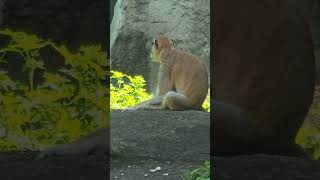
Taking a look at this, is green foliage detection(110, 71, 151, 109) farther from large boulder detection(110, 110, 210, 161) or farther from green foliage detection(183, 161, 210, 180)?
green foliage detection(183, 161, 210, 180)

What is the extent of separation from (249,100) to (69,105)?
1.10m

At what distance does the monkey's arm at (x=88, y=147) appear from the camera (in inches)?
117

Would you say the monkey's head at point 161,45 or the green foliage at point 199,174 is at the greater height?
the monkey's head at point 161,45

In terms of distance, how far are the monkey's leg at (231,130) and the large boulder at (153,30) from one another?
4.78 meters

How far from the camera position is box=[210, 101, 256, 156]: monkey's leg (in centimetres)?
268

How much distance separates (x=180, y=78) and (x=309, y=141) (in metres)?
3.28

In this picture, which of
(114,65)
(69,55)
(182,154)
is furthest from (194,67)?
(69,55)

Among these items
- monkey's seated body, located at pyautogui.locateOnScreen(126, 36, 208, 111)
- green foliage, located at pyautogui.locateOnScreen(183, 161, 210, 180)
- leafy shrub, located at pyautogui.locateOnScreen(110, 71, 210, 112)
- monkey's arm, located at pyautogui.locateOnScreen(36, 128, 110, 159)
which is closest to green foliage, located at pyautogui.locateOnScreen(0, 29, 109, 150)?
monkey's arm, located at pyautogui.locateOnScreen(36, 128, 110, 159)

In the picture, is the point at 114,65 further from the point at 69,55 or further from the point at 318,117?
the point at 318,117

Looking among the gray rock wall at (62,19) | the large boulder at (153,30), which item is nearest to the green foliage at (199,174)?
the gray rock wall at (62,19)

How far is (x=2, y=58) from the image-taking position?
3332mm

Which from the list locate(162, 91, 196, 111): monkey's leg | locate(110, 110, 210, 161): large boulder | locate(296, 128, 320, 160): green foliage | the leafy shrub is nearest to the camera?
locate(296, 128, 320, 160): green foliage

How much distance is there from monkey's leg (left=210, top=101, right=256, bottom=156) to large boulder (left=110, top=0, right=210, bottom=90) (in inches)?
188

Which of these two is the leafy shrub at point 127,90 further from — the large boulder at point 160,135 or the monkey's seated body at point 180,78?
the large boulder at point 160,135
